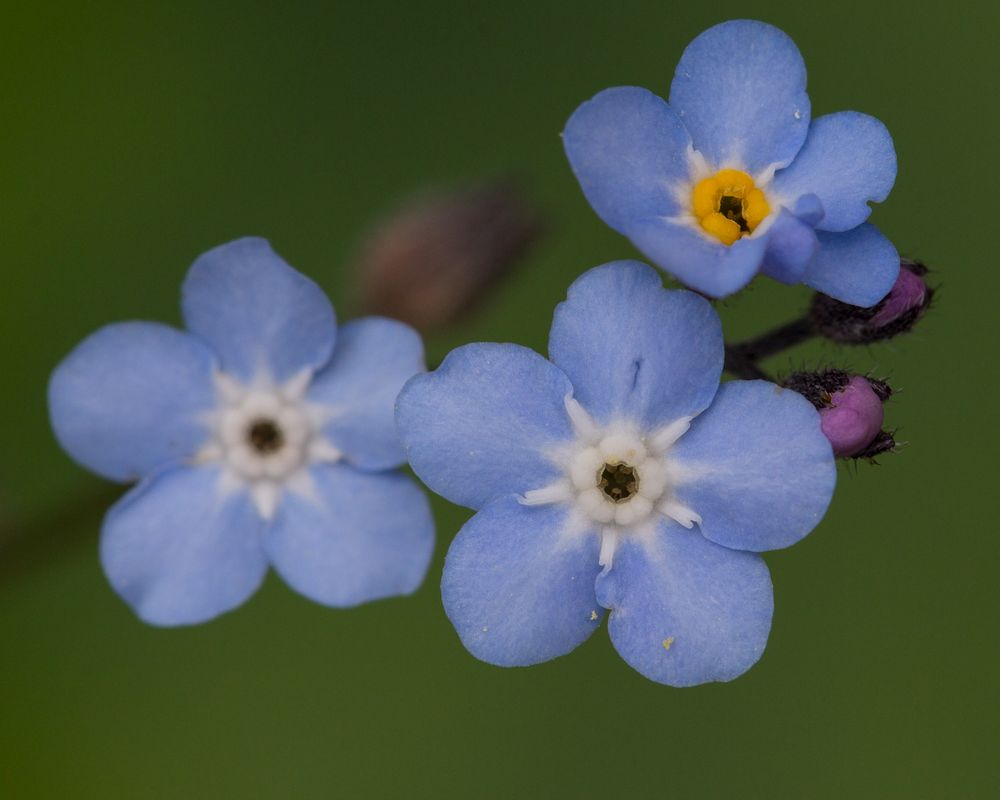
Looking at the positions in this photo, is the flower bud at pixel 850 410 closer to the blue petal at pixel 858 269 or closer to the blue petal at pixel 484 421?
the blue petal at pixel 858 269

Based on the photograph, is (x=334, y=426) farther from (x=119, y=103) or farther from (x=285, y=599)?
(x=119, y=103)

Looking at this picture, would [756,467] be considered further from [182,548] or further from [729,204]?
[182,548]

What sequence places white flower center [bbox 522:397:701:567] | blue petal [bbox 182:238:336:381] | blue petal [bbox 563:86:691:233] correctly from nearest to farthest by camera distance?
1. blue petal [bbox 563:86:691:233]
2. white flower center [bbox 522:397:701:567]
3. blue petal [bbox 182:238:336:381]

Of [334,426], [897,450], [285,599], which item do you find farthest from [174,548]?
[285,599]

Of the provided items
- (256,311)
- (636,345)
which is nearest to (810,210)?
(636,345)

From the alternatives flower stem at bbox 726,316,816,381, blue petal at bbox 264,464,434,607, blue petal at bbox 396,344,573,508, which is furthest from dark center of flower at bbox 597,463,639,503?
blue petal at bbox 264,464,434,607

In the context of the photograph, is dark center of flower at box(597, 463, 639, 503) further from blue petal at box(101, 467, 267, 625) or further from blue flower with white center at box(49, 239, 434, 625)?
blue petal at box(101, 467, 267, 625)
